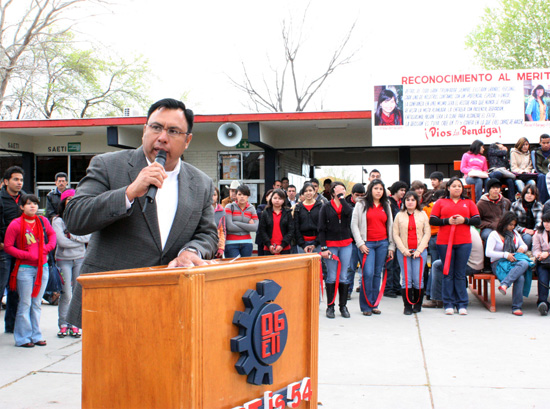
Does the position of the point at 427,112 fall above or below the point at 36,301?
above

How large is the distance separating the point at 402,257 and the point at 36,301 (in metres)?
5.13

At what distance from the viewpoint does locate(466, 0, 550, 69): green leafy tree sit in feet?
102

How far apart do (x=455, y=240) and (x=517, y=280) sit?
3.51ft

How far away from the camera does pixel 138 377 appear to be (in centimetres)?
174

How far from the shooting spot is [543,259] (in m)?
8.02

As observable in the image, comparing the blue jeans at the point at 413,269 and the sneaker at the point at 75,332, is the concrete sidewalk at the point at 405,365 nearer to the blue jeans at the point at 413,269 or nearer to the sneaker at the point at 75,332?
the sneaker at the point at 75,332

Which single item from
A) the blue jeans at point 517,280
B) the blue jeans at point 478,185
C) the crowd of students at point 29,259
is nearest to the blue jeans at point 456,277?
the blue jeans at point 517,280

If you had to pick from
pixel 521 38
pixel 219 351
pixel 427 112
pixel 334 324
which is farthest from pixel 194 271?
pixel 521 38

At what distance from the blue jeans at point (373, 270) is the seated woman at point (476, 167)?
289 cm

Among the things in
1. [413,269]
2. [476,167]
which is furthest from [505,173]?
[413,269]

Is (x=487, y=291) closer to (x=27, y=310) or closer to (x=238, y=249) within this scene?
(x=238, y=249)

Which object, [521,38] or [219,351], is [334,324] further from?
[521,38]

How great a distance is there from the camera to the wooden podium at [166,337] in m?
1.64

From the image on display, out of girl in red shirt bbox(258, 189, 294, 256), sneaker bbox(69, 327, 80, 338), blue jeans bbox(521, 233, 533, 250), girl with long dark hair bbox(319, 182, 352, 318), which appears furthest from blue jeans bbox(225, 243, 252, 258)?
blue jeans bbox(521, 233, 533, 250)
